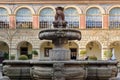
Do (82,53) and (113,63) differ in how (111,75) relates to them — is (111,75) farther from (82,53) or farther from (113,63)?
(82,53)

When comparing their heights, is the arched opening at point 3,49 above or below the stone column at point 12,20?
below

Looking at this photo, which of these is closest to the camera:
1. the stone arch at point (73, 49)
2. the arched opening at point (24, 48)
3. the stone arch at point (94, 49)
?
the stone arch at point (94, 49)

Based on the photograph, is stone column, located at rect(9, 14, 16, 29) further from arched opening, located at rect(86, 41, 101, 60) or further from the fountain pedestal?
the fountain pedestal

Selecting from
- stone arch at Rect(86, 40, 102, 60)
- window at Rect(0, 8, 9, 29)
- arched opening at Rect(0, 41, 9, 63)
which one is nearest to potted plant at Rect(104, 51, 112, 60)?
stone arch at Rect(86, 40, 102, 60)

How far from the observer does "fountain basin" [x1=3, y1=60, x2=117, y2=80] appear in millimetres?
12531

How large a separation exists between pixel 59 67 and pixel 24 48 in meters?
38.7

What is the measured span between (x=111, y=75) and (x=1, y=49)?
38.8 metres

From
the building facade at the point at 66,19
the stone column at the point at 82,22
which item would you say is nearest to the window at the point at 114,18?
the building facade at the point at 66,19

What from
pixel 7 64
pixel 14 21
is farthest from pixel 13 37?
pixel 7 64

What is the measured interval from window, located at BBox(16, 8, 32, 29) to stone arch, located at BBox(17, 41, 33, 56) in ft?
8.58

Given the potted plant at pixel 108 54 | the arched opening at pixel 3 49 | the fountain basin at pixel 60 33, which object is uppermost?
the fountain basin at pixel 60 33

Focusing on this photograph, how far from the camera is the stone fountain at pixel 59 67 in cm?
1261

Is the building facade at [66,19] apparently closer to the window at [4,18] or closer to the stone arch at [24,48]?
the window at [4,18]

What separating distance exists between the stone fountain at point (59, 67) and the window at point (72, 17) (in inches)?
1297
